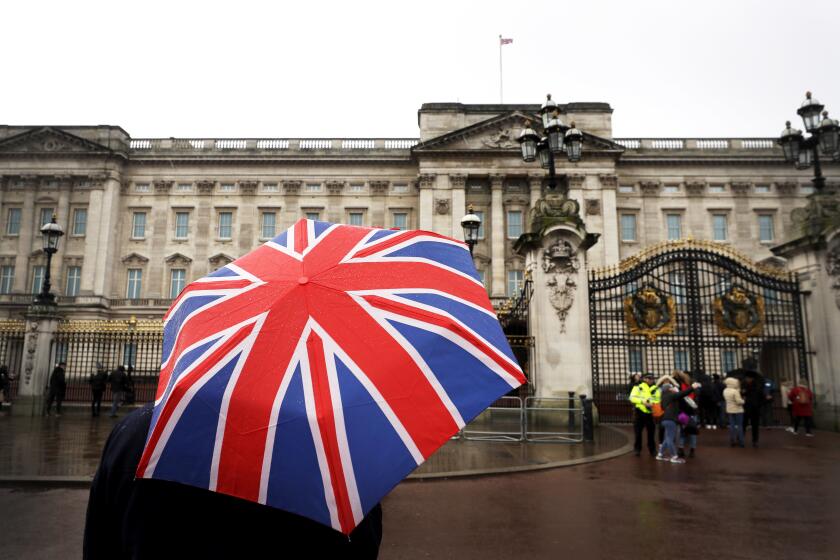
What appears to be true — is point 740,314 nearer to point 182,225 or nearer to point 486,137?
point 486,137

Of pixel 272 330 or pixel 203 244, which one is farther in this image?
pixel 203 244

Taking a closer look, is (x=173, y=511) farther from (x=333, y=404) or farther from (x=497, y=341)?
(x=497, y=341)

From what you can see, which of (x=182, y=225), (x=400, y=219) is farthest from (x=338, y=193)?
(x=182, y=225)

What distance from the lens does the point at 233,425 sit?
1.63m

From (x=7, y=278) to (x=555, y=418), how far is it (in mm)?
48475

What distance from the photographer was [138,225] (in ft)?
149

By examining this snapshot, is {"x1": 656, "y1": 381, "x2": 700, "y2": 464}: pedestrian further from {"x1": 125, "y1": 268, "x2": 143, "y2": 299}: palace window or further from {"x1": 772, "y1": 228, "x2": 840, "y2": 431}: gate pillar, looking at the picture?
{"x1": 125, "y1": 268, "x2": 143, "y2": 299}: palace window

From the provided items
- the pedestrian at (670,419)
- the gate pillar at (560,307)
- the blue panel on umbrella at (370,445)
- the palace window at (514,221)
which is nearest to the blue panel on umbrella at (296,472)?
the blue panel on umbrella at (370,445)

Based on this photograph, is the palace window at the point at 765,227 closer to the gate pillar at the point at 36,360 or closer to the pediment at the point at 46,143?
the gate pillar at the point at 36,360

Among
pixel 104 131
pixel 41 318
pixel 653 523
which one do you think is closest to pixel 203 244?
pixel 104 131

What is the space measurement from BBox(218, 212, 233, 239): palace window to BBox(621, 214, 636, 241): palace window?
32079 millimetres

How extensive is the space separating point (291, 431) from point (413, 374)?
430 millimetres

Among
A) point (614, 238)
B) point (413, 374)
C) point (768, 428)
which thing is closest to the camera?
point (413, 374)

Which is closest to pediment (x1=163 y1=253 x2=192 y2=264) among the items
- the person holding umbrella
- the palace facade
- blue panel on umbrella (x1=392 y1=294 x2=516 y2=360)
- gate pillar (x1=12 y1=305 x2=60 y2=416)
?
the palace facade
